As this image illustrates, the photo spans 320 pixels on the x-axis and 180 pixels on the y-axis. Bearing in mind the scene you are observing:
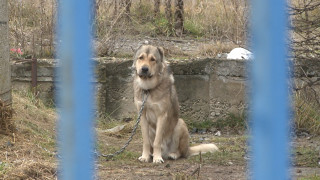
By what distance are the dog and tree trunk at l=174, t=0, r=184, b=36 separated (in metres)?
7.11

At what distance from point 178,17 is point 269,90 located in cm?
1383

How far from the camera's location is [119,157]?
7.22 metres

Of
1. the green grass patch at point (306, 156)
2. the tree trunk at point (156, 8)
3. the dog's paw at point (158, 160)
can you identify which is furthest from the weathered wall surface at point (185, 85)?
the tree trunk at point (156, 8)

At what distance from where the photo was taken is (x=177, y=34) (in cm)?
1509

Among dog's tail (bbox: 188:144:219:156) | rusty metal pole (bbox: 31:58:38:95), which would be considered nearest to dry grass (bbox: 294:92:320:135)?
dog's tail (bbox: 188:144:219:156)

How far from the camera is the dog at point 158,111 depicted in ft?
24.2

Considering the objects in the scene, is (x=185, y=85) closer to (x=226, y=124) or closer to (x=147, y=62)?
(x=226, y=124)

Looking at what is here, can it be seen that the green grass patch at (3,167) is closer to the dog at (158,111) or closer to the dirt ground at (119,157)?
the dirt ground at (119,157)

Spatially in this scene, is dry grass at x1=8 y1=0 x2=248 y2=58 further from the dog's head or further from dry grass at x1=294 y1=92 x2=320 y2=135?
the dog's head

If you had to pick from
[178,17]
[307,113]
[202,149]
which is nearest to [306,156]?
[202,149]

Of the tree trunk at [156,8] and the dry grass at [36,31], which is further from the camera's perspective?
the tree trunk at [156,8]

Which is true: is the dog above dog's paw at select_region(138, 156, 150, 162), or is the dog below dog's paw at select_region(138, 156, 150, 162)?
above

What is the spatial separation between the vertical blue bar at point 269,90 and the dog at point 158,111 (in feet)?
19.9

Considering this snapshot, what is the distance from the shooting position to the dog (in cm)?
738
